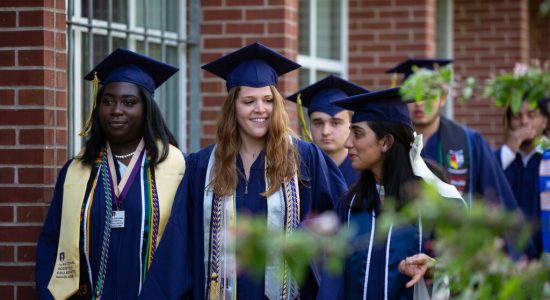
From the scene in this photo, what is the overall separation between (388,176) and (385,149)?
131 mm

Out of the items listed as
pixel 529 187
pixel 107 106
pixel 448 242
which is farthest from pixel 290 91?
pixel 448 242

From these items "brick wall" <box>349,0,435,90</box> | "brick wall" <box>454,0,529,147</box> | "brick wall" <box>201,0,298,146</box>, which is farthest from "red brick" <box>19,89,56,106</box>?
"brick wall" <box>454,0,529,147</box>

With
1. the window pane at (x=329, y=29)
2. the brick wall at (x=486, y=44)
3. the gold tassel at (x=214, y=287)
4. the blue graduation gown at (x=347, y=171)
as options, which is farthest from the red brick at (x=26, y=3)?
the brick wall at (x=486, y=44)

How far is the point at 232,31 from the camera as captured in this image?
7129 mm

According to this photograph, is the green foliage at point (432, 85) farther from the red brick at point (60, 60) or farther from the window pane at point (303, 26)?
the window pane at point (303, 26)

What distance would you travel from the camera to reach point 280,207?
4770 mm

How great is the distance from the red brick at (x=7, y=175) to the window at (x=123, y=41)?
22.0 inches

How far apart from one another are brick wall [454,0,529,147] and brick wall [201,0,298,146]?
4554 millimetres

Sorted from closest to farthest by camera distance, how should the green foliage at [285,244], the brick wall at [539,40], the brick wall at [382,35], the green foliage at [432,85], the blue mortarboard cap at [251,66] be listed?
the green foliage at [285,244] → the green foliage at [432,85] → the blue mortarboard cap at [251,66] → the brick wall at [382,35] → the brick wall at [539,40]

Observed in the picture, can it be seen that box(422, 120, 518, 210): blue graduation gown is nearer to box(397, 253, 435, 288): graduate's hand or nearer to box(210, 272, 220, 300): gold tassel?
box(210, 272, 220, 300): gold tassel

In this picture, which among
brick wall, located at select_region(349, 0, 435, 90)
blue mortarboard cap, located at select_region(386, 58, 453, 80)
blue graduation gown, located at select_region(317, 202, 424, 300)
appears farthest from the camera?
brick wall, located at select_region(349, 0, 435, 90)

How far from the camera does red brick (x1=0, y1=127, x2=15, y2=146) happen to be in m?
5.27

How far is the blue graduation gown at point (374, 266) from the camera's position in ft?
14.2

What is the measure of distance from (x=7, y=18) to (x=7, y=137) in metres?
0.60
